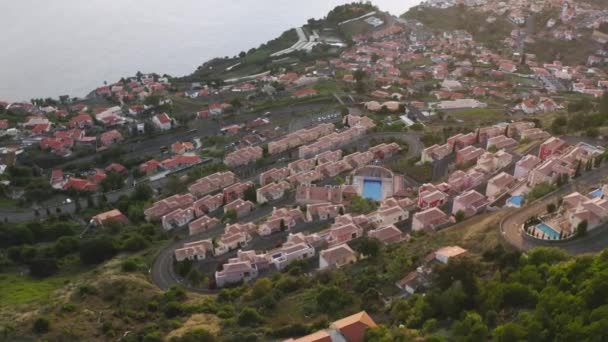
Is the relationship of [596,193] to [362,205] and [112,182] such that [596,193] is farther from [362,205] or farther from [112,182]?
[112,182]

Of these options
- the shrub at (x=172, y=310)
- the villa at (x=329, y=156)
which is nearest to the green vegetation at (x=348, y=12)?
the villa at (x=329, y=156)

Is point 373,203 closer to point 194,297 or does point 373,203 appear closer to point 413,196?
point 413,196

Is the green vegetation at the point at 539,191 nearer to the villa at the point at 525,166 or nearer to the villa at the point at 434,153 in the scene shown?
the villa at the point at 525,166

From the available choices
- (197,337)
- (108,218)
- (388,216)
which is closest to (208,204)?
(108,218)

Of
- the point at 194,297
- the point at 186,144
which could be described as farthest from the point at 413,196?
the point at 186,144

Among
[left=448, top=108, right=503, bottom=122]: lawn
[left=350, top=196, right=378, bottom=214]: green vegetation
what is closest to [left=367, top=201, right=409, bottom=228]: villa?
[left=350, top=196, right=378, bottom=214]: green vegetation
